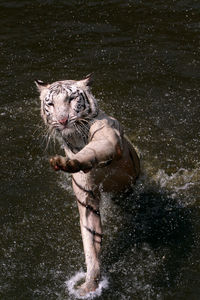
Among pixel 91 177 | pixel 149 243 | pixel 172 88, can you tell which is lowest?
pixel 149 243

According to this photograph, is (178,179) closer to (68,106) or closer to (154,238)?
(154,238)

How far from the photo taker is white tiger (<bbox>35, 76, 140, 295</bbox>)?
416cm

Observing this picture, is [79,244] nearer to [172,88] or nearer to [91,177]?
[91,177]

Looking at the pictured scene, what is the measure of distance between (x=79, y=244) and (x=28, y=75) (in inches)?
123

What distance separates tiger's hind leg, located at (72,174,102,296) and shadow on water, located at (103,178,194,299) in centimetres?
34

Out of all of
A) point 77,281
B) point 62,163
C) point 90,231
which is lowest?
point 77,281

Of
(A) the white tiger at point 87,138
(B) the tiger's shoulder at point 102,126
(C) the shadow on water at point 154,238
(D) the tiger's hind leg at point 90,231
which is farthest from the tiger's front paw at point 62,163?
(C) the shadow on water at point 154,238

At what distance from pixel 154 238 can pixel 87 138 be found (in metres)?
1.32

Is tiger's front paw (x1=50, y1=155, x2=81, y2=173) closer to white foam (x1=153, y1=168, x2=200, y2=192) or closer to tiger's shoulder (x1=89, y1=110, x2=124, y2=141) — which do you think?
tiger's shoulder (x1=89, y1=110, x2=124, y2=141)

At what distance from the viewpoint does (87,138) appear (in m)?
4.41

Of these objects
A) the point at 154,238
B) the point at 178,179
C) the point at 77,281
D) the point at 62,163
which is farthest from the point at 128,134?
the point at 62,163

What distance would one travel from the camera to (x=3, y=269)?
4.86 m

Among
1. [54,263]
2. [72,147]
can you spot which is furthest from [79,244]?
[72,147]

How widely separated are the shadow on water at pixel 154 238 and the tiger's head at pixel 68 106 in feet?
4.29
